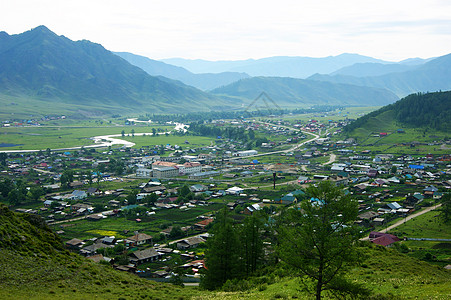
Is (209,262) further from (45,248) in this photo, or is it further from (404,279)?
(404,279)

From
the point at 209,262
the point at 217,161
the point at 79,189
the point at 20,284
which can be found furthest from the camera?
the point at 217,161

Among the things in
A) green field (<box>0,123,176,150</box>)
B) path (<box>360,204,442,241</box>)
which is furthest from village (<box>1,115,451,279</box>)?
green field (<box>0,123,176,150</box>)

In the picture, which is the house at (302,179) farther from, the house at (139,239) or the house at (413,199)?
the house at (139,239)

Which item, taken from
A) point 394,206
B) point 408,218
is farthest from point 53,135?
point 408,218

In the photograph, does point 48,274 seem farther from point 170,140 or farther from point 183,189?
point 170,140

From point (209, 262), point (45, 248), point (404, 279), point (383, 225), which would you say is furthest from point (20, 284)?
point (383, 225)

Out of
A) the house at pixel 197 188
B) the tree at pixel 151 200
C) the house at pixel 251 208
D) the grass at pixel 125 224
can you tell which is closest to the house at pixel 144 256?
the grass at pixel 125 224

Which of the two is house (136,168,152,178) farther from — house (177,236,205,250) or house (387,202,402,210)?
house (387,202,402,210)
